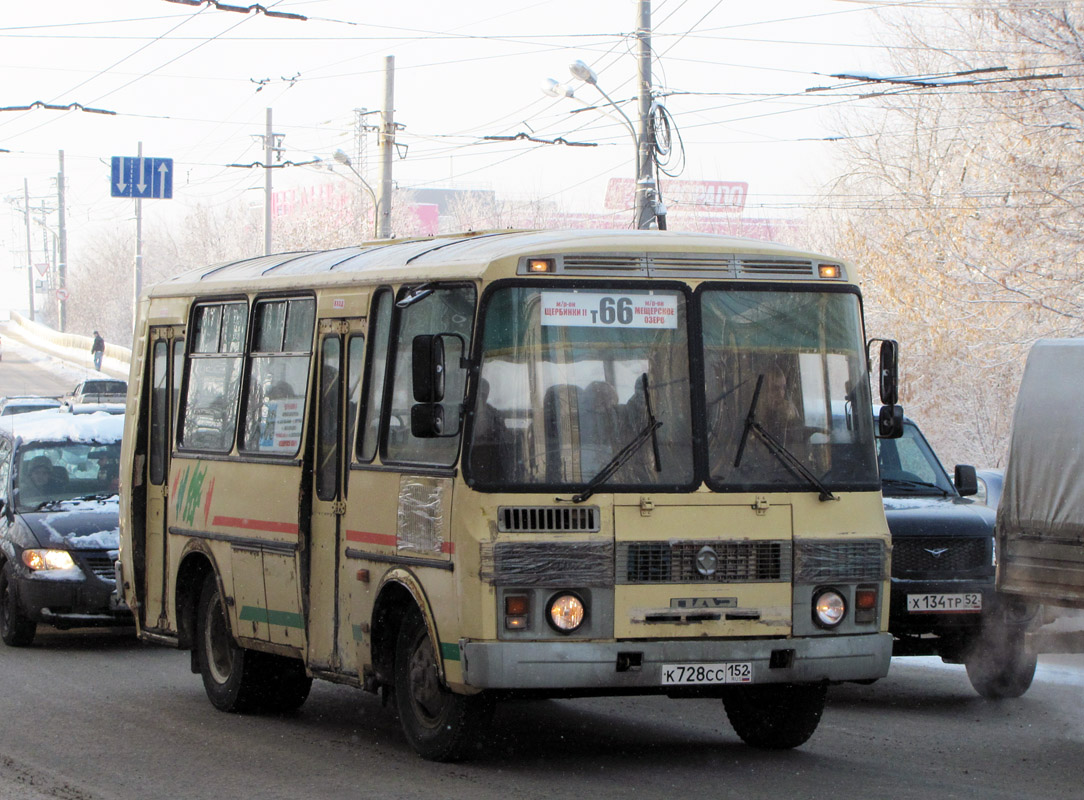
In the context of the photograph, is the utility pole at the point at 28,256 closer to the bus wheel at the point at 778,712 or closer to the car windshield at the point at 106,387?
the car windshield at the point at 106,387

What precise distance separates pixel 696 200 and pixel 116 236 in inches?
1792

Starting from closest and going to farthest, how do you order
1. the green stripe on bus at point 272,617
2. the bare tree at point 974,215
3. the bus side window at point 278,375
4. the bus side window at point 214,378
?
1. the green stripe on bus at point 272,617
2. the bus side window at point 278,375
3. the bus side window at point 214,378
4. the bare tree at point 974,215

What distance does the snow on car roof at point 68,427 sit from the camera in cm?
1453

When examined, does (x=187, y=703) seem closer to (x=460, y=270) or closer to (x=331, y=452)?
(x=331, y=452)

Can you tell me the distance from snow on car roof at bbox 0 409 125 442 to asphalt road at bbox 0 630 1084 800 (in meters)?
3.15

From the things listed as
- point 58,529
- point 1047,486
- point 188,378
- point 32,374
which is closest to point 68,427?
point 58,529

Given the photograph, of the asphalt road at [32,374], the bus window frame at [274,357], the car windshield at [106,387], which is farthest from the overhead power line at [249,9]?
the asphalt road at [32,374]

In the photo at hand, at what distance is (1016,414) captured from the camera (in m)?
9.27

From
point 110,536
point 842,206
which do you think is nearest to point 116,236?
point 842,206

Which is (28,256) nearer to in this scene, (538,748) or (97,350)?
(97,350)

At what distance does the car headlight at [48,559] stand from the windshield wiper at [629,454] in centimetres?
687

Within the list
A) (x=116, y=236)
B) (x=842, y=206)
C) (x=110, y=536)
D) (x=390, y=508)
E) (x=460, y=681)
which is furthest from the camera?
(x=116, y=236)

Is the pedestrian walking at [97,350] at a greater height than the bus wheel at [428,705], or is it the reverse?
the pedestrian walking at [97,350]

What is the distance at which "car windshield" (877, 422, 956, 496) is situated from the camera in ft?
38.7
